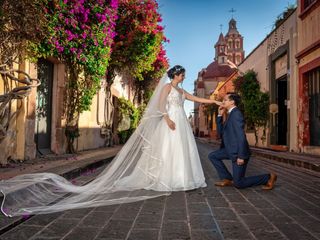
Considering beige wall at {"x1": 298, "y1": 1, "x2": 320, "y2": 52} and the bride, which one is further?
beige wall at {"x1": 298, "y1": 1, "x2": 320, "y2": 52}

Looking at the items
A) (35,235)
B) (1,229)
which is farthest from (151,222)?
(1,229)

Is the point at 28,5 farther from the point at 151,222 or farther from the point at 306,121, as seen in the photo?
the point at 306,121

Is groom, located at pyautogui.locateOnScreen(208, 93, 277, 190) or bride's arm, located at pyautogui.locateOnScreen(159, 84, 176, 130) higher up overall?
bride's arm, located at pyautogui.locateOnScreen(159, 84, 176, 130)

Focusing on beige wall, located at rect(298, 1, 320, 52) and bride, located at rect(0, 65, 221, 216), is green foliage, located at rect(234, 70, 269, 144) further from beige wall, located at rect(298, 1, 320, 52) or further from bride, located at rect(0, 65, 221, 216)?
bride, located at rect(0, 65, 221, 216)

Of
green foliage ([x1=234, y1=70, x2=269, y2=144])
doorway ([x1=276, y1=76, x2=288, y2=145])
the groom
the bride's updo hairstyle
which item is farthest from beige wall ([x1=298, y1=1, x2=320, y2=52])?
the bride's updo hairstyle

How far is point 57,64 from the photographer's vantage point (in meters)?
11.4

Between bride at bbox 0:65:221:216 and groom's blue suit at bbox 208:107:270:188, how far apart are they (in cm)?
38

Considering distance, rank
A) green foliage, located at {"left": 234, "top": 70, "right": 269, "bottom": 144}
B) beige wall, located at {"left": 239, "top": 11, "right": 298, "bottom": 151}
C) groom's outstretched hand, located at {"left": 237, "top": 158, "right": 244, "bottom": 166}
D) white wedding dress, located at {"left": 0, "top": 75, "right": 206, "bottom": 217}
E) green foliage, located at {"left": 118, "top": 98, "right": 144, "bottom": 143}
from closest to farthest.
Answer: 1. white wedding dress, located at {"left": 0, "top": 75, "right": 206, "bottom": 217}
2. groom's outstretched hand, located at {"left": 237, "top": 158, "right": 244, "bottom": 166}
3. beige wall, located at {"left": 239, "top": 11, "right": 298, "bottom": 151}
4. green foliage, located at {"left": 234, "top": 70, "right": 269, "bottom": 144}
5. green foliage, located at {"left": 118, "top": 98, "right": 144, "bottom": 143}

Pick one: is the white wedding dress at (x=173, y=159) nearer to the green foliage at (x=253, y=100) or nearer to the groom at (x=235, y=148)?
the groom at (x=235, y=148)

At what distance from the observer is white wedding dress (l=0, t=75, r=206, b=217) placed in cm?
513

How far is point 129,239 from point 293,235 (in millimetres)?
1456

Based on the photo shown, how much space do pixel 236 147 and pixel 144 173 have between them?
1.46 meters

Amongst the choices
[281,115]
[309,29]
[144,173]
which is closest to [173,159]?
[144,173]

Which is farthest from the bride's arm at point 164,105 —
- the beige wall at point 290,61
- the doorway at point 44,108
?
the beige wall at point 290,61
